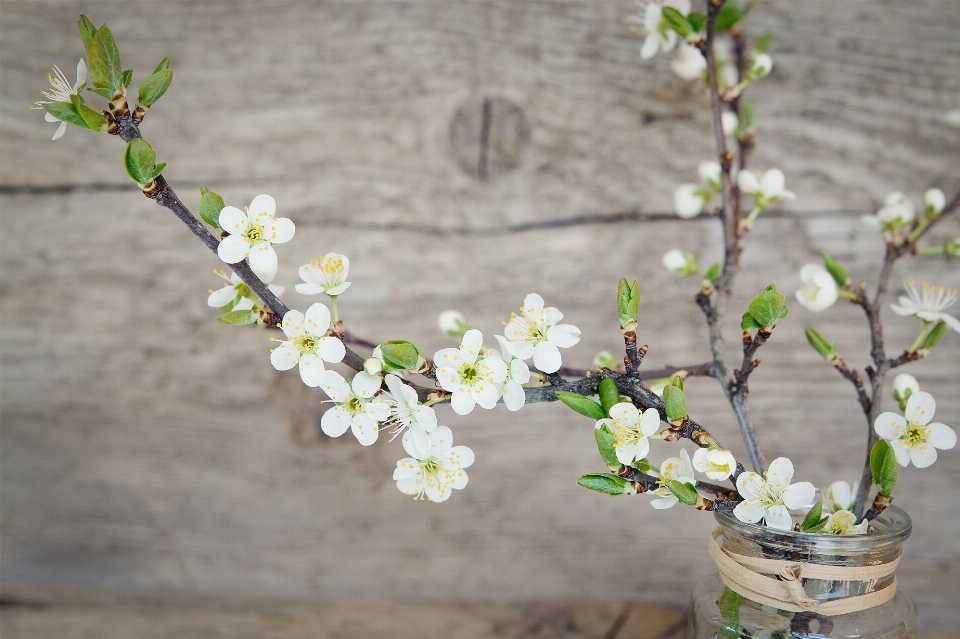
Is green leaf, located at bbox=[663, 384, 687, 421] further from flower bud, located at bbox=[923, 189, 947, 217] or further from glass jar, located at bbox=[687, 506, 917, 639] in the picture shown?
flower bud, located at bbox=[923, 189, 947, 217]

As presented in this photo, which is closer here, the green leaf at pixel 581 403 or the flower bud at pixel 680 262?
the green leaf at pixel 581 403

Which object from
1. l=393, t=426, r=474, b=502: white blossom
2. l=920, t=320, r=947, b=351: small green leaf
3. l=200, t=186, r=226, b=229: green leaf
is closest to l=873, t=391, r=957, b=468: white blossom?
l=920, t=320, r=947, b=351: small green leaf

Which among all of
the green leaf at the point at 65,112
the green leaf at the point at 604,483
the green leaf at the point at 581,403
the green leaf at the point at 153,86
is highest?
the green leaf at the point at 153,86

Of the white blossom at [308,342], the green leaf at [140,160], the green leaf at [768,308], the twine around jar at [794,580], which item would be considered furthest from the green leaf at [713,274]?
the green leaf at [140,160]

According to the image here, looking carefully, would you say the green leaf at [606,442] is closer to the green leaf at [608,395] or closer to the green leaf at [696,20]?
the green leaf at [608,395]

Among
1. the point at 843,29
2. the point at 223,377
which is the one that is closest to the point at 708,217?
the point at 843,29

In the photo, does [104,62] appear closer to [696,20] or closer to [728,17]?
[696,20]

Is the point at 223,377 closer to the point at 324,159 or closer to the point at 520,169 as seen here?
the point at 324,159
